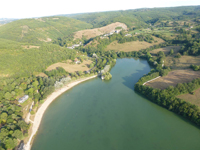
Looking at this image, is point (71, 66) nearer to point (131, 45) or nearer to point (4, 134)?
point (4, 134)

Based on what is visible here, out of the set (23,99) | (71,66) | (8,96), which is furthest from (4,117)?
(71,66)

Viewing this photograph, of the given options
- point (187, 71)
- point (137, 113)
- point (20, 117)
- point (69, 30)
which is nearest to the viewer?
point (20, 117)

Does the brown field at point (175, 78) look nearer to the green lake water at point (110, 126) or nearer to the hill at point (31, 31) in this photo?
the green lake water at point (110, 126)

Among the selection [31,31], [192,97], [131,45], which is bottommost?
[192,97]

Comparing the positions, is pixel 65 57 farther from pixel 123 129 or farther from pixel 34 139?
pixel 123 129

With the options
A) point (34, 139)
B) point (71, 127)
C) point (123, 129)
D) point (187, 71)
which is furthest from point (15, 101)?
point (187, 71)

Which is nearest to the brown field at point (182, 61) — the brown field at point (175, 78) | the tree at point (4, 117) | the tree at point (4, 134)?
the brown field at point (175, 78)
